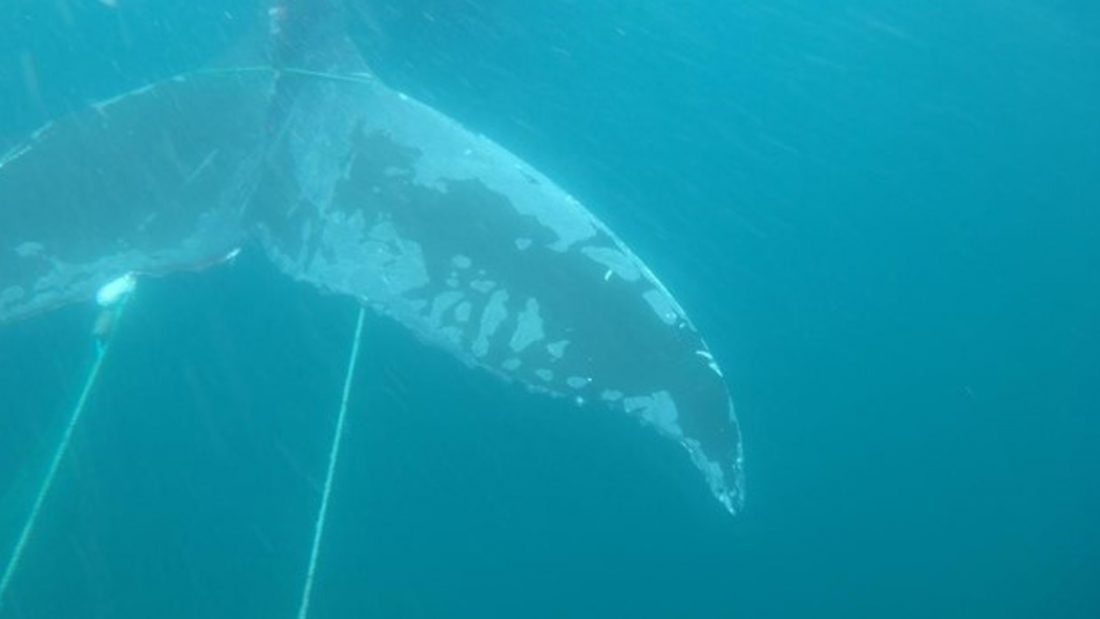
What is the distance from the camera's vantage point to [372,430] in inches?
190

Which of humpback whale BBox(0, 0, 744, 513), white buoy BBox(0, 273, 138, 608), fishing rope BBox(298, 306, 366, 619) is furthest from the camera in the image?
fishing rope BBox(298, 306, 366, 619)

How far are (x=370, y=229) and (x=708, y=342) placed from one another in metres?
2.71

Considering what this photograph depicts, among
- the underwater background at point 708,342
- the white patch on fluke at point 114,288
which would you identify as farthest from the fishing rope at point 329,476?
the white patch on fluke at point 114,288

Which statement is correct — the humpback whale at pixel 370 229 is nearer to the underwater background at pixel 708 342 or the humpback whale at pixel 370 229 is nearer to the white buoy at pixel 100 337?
the white buoy at pixel 100 337

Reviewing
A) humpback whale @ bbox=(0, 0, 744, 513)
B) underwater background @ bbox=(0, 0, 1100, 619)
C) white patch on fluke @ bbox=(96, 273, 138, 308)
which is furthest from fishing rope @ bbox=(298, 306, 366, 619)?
white patch on fluke @ bbox=(96, 273, 138, 308)

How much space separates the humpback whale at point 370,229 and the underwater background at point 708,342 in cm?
57

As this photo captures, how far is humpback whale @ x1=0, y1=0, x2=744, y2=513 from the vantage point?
10.1 ft

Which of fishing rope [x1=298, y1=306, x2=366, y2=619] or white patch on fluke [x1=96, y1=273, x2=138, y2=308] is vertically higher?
white patch on fluke [x1=96, y1=273, x2=138, y2=308]

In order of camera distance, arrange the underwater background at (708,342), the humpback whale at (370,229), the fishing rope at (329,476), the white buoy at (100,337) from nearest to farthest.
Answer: the humpback whale at (370,229)
the white buoy at (100,337)
the fishing rope at (329,476)
the underwater background at (708,342)

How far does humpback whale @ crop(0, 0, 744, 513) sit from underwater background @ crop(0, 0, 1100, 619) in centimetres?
57

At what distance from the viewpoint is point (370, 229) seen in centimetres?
338

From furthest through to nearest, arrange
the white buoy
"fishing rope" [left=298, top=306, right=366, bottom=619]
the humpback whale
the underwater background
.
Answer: the underwater background, "fishing rope" [left=298, top=306, right=366, bottom=619], the white buoy, the humpback whale

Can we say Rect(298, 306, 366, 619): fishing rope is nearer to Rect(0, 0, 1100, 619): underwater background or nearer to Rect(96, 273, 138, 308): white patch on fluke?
Rect(0, 0, 1100, 619): underwater background

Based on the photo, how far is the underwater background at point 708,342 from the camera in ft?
15.4
